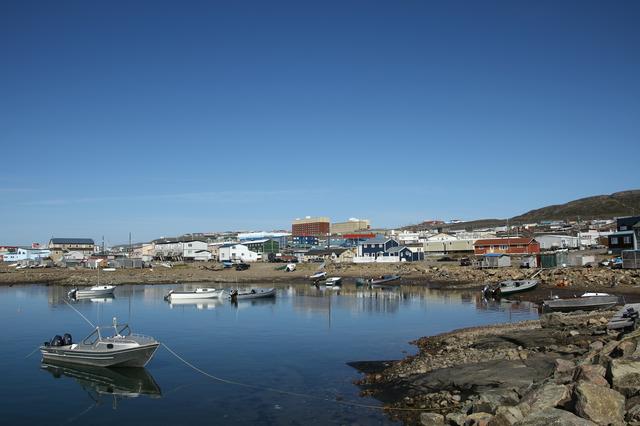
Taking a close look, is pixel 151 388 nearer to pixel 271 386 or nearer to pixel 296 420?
pixel 271 386

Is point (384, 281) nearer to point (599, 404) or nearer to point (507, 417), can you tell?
point (507, 417)

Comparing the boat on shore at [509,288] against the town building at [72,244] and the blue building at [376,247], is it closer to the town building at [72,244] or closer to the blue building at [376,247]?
the blue building at [376,247]

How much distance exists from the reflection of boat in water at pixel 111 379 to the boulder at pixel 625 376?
17.3 meters

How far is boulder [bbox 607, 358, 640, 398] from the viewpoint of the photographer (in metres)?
13.5

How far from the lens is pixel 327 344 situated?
33.0m

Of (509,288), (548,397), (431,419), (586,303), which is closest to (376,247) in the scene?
(509,288)

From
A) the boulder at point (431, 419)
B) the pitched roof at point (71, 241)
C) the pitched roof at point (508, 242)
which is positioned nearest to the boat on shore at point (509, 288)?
the boulder at point (431, 419)

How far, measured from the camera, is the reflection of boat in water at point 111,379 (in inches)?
942

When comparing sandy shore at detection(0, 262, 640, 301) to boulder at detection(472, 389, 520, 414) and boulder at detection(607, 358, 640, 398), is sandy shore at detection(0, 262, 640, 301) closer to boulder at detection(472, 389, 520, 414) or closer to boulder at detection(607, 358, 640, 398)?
boulder at detection(472, 389, 520, 414)

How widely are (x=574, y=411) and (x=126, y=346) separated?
21.3 metres

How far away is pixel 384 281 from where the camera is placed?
77000 millimetres

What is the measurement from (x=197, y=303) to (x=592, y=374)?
51283 millimetres

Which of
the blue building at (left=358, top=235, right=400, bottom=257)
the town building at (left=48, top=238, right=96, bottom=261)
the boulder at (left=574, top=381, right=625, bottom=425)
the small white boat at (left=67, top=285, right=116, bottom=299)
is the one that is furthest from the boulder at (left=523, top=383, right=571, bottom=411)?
the town building at (left=48, top=238, right=96, bottom=261)

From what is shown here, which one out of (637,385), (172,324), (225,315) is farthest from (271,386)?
(225,315)
